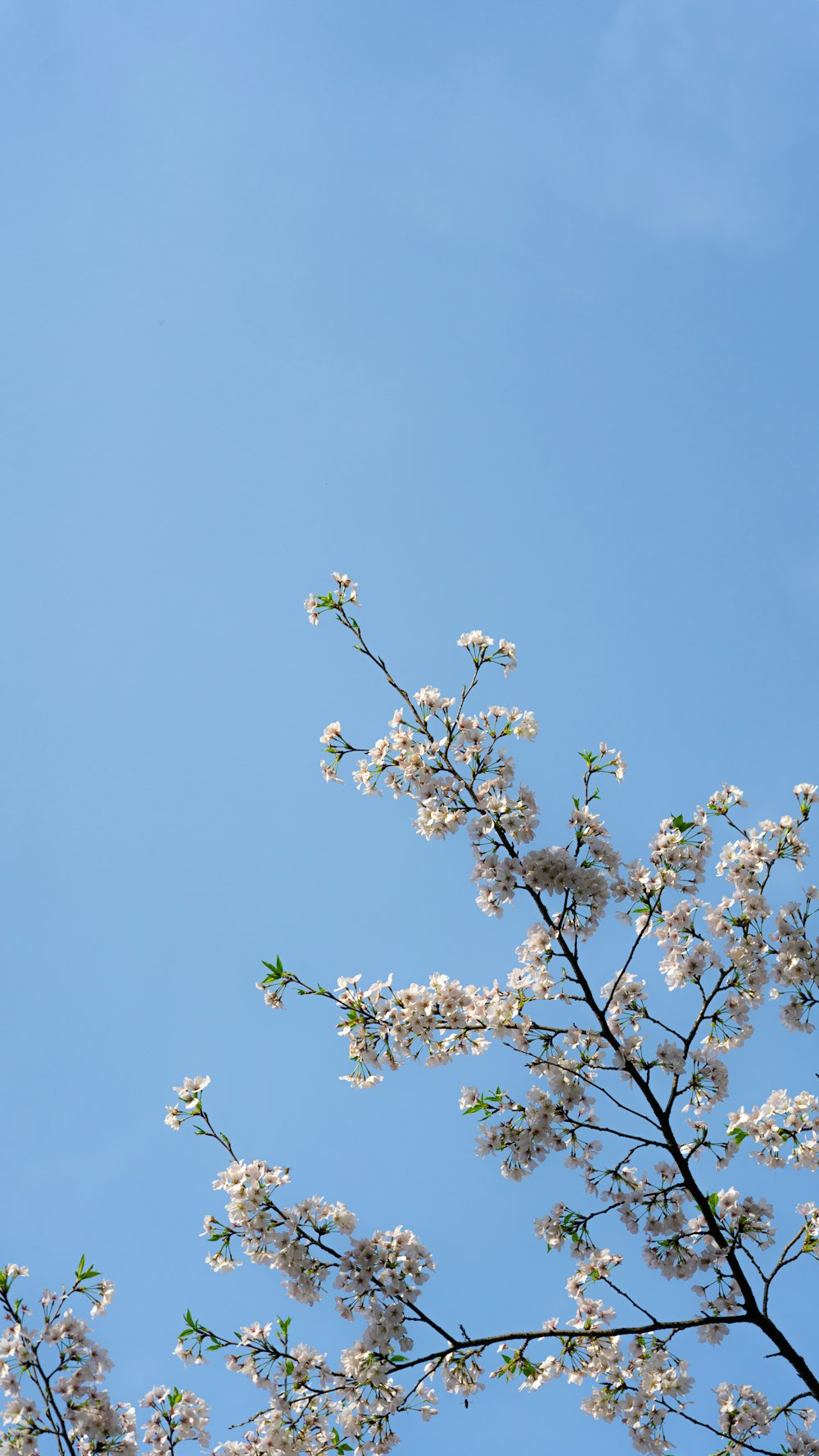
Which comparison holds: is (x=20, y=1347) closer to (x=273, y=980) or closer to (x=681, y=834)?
(x=273, y=980)

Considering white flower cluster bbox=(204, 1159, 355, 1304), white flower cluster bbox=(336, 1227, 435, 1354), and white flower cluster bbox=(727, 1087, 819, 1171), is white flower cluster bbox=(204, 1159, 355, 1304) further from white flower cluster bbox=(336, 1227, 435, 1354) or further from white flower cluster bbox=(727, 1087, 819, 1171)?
white flower cluster bbox=(727, 1087, 819, 1171)

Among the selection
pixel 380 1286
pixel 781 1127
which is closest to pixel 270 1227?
pixel 380 1286

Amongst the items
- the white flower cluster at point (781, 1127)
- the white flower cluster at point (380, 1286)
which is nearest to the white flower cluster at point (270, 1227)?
the white flower cluster at point (380, 1286)

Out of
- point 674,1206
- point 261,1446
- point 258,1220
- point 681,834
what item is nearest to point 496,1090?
point 674,1206

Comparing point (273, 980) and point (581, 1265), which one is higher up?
point (273, 980)

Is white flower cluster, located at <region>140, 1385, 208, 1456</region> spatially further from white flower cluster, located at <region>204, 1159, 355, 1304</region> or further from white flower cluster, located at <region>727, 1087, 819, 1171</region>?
white flower cluster, located at <region>727, 1087, 819, 1171</region>

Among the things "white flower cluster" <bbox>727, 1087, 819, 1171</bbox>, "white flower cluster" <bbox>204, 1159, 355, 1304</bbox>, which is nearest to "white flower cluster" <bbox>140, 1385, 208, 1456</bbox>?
"white flower cluster" <bbox>204, 1159, 355, 1304</bbox>

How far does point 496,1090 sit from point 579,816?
191cm

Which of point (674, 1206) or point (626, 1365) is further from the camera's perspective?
point (626, 1365)

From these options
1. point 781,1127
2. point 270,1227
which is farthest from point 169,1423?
point 781,1127

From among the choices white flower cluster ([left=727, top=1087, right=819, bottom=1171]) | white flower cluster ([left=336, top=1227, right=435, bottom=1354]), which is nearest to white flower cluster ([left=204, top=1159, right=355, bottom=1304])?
white flower cluster ([left=336, top=1227, right=435, bottom=1354])

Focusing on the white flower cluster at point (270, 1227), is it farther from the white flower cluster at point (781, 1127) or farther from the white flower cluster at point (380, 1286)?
the white flower cluster at point (781, 1127)

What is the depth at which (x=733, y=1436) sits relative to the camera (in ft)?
20.1

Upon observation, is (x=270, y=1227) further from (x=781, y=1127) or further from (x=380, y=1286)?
(x=781, y=1127)
